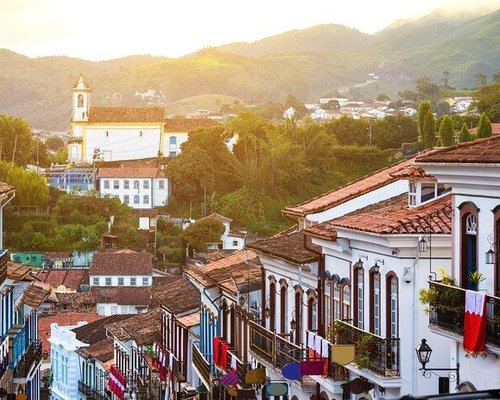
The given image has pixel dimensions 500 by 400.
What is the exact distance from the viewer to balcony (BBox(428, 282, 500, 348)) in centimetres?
1881

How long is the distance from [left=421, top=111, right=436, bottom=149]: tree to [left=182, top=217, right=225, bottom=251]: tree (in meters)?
48.8

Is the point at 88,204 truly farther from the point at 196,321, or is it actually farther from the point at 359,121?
the point at 196,321

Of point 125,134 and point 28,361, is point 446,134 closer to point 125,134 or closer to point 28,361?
point 28,361

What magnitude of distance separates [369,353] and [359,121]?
13316cm

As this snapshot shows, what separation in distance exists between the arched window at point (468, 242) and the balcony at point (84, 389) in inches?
2078

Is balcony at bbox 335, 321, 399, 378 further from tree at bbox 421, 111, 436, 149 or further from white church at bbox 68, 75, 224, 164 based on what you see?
white church at bbox 68, 75, 224, 164

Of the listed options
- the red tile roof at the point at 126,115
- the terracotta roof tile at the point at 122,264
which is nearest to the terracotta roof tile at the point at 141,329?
the terracotta roof tile at the point at 122,264

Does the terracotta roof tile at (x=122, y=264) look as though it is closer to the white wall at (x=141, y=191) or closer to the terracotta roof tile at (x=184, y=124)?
the white wall at (x=141, y=191)

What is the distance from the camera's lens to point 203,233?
137625 millimetres

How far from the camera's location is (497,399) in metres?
12.2

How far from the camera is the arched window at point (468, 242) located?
20.3 m

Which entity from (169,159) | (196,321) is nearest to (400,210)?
(196,321)

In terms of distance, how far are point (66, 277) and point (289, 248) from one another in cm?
9708

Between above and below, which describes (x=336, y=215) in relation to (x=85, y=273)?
above
